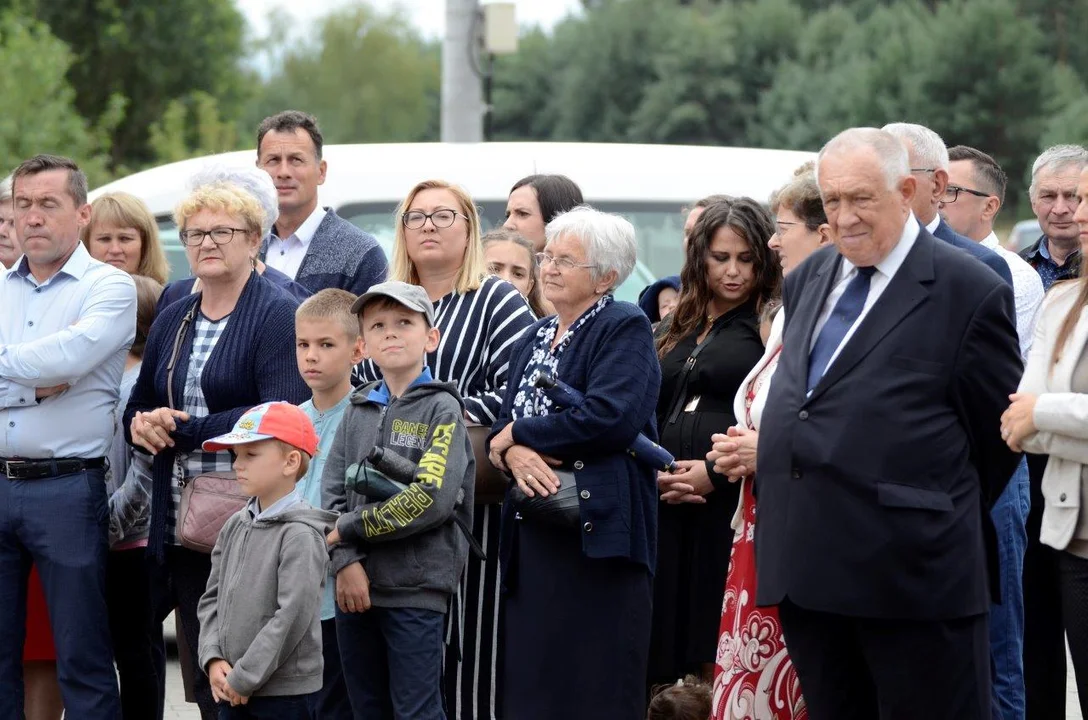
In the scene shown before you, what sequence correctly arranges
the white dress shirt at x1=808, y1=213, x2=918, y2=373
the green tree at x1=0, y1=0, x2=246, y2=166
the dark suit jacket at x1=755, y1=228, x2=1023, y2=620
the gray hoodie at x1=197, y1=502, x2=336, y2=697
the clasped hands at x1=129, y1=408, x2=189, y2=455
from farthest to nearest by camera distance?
the green tree at x1=0, y1=0, x2=246, y2=166, the clasped hands at x1=129, y1=408, x2=189, y2=455, the gray hoodie at x1=197, y1=502, x2=336, y2=697, the white dress shirt at x1=808, y1=213, x2=918, y2=373, the dark suit jacket at x1=755, y1=228, x2=1023, y2=620

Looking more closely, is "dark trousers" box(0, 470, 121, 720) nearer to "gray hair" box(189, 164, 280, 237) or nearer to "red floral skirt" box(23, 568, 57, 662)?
"red floral skirt" box(23, 568, 57, 662)

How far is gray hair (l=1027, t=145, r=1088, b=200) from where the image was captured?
20.5ft

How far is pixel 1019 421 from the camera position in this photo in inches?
154

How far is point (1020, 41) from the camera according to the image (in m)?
39.4

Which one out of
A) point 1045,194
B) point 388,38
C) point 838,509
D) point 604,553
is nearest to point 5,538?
point 604,553

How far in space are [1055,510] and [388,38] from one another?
188ft

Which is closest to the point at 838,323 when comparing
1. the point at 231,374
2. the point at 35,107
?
the point at 231,374

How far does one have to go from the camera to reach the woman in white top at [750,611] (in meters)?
4.81

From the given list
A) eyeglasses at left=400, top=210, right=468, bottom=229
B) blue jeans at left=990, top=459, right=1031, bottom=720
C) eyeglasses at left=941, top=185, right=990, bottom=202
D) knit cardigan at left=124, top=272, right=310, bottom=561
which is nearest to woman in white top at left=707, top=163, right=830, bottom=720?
blue jeans at left=990, top=459, right=1031, bottom=720

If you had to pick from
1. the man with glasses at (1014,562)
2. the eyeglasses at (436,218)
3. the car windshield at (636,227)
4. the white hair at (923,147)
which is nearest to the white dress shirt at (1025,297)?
the man with glasses at (1014,562)

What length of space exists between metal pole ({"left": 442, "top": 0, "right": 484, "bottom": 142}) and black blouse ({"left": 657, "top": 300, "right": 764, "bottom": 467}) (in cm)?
869

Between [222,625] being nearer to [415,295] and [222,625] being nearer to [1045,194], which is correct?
[415,295]

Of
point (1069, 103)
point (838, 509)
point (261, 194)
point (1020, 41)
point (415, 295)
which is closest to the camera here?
point (838, 509)

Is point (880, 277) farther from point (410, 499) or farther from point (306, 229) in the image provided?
point (306, 229)
